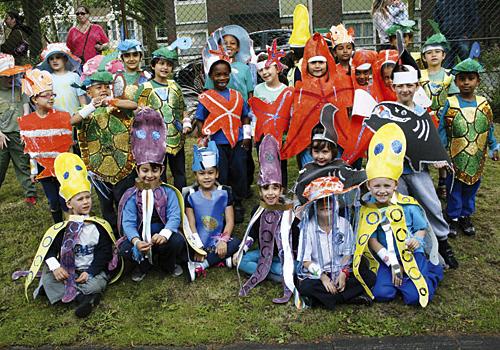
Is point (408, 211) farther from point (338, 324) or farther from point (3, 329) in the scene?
point (3, 329)

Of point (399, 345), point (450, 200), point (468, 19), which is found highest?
point (468, 19)

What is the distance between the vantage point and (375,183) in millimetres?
3902

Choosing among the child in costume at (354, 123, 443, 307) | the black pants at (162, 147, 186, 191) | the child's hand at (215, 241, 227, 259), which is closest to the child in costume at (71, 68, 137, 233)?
the black pants at (162, 147, 186, 191)

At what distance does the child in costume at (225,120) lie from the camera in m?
5.19

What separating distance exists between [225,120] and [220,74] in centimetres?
47

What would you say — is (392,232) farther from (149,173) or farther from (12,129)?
(12,129)

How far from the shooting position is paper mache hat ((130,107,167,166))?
4.37 m

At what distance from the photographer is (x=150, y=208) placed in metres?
4.35

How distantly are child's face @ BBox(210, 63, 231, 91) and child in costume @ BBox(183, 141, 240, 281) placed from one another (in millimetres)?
795

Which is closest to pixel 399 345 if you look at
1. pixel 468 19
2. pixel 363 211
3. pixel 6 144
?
pixel 363 211

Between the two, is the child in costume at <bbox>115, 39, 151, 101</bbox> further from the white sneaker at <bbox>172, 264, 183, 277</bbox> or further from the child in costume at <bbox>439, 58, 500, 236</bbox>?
the child in costume at <bbox>439, 58, 500, 236</bbox>

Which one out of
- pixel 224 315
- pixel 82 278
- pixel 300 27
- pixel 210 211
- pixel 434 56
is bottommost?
pixel 224 315

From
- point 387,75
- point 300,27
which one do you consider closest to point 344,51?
point 300,27

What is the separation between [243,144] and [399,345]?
2623 mm
